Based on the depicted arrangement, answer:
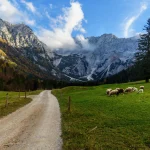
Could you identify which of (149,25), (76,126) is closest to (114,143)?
(76,126)

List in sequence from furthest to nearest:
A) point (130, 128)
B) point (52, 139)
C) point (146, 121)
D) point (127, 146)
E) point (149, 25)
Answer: point (149, 25), point (146, 121), point (130, 128), point (52, 139), point (127, 146)

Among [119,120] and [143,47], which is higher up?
[143,47]

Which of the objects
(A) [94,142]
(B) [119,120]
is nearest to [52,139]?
(A) [94,142]

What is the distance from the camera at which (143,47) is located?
312ft

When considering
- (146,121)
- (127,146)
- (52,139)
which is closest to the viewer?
(127,146)

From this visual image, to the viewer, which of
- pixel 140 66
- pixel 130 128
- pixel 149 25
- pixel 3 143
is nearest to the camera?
pixel 3 143

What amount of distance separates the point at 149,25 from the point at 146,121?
8303 centimetres

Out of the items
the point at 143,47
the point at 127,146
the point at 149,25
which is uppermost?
the point at 149,25

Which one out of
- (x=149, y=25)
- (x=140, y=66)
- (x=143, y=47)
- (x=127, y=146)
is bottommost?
(x=127, y=146)

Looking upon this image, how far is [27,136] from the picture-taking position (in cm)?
1983

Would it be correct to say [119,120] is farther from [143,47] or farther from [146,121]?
[143,47]

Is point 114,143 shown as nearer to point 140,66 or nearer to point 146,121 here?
point 146,121

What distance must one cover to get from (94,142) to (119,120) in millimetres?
8720

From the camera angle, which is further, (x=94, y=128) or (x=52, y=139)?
(x=94, y=128)
